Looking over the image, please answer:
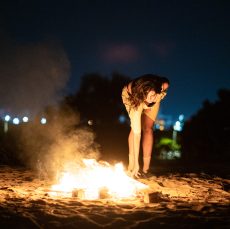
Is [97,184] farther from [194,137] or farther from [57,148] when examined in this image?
[194,137]

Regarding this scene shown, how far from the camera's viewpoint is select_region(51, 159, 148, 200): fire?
5040 mm

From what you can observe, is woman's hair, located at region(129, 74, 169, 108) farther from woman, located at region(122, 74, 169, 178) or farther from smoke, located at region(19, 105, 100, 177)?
smoke, located at region(19, 105, 100, 177)

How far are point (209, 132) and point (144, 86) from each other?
13.2 m

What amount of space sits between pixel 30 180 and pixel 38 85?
225 inches

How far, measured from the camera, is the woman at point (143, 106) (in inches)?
233

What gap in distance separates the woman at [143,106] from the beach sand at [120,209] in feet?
1.86

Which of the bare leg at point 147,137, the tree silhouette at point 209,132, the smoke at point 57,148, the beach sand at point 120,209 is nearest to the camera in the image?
the beach sand at point 120,209

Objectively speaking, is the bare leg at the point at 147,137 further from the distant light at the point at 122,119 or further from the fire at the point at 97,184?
the distant light at the point at 122,119

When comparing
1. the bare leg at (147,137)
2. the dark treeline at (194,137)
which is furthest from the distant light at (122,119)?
the bare leg at (147,137)

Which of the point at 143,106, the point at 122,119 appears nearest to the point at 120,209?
the point at 143,106

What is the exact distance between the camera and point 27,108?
13.2 m

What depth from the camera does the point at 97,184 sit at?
222 inches

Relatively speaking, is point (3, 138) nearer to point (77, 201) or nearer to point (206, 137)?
point (206, 137)

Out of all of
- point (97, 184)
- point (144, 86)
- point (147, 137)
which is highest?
point (144, 86)
